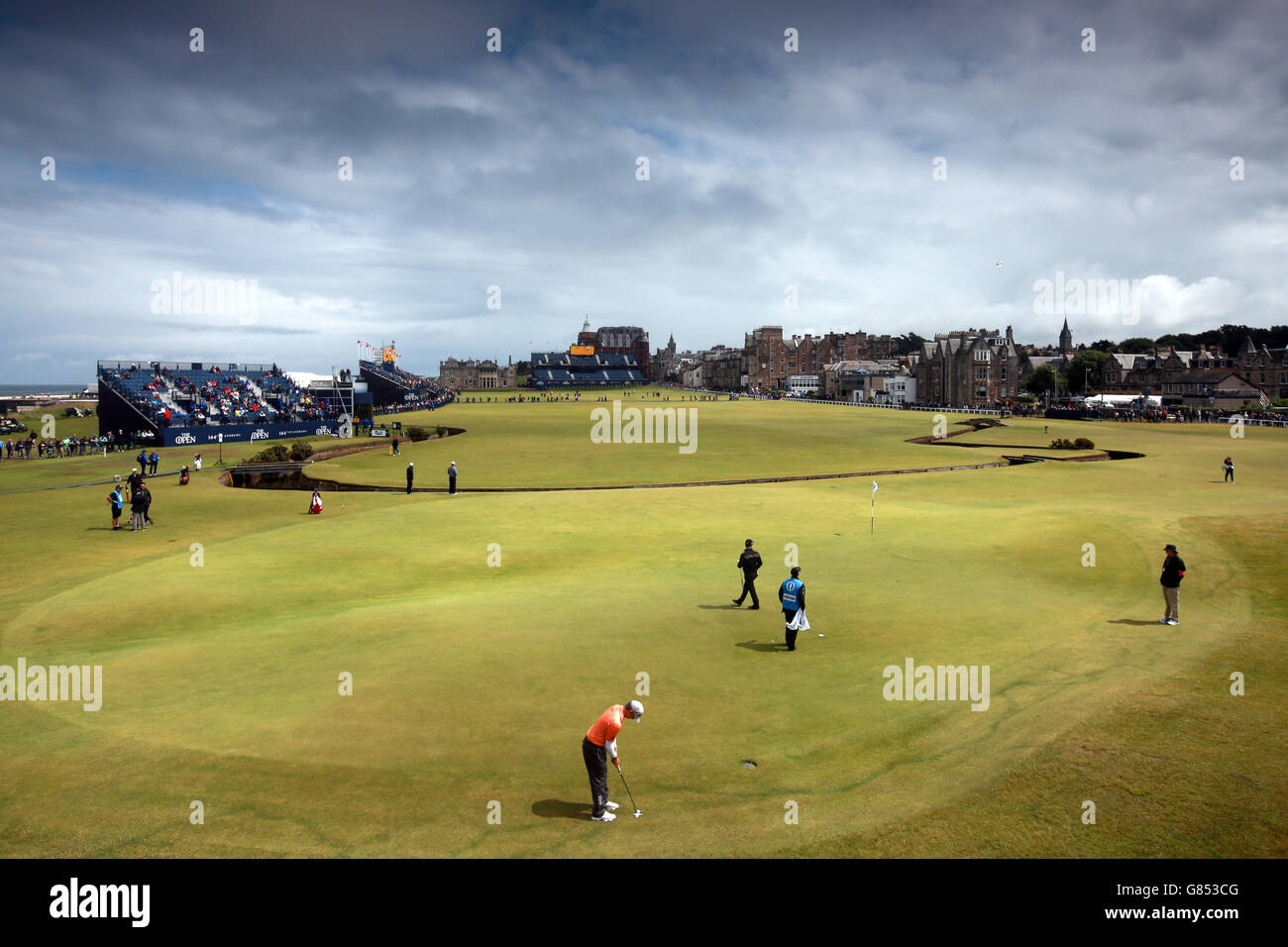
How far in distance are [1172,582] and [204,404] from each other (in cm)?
8657

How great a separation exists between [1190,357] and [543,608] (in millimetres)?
165126

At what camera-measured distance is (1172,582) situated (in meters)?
16.7

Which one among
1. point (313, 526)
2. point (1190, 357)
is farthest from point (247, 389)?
point (1190, 357)

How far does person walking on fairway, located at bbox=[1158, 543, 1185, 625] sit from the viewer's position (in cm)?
1666

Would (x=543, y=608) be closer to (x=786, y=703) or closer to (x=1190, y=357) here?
(x=786, y=703)

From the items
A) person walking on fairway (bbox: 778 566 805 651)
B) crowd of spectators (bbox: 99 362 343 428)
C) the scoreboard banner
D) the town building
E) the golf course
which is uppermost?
the town building

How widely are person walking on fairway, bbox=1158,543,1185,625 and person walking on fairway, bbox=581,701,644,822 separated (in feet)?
45.8

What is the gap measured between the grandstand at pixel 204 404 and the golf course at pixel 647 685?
41.5 meters

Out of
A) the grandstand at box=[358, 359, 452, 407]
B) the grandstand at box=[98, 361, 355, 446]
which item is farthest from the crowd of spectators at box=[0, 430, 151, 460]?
the grandstand at box=[358, 359, 452, 407]

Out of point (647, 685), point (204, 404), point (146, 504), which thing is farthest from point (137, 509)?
point (204, 404)

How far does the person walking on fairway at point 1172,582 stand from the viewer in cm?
1666

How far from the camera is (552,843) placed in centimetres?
851

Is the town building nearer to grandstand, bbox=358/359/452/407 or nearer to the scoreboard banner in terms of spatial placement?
grandstand, bbox=358/359/452/407

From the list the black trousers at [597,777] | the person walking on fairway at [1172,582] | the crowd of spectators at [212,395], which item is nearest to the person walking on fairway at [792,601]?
the black trousers at [597,777]
